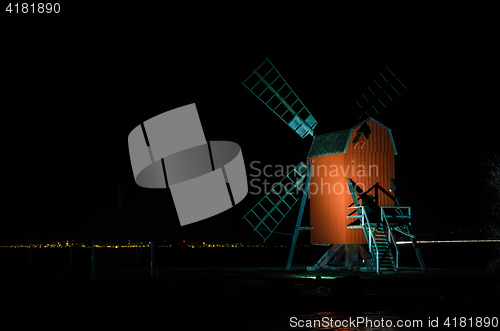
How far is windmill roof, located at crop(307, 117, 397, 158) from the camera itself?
82.1ft

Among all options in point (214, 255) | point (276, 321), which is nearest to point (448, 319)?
point (276, 321)

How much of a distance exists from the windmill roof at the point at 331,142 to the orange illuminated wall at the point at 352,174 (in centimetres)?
9

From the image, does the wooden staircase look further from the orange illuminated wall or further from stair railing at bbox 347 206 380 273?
the orange illuminated wall

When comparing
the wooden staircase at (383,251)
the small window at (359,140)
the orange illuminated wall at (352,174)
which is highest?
the small window at (359,140)

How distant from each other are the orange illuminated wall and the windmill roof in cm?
9

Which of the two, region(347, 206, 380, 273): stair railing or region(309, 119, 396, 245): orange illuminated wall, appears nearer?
region(347, 206, 380, 273): stair railing

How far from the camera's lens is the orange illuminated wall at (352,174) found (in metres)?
25.0

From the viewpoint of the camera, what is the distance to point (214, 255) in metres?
51.1

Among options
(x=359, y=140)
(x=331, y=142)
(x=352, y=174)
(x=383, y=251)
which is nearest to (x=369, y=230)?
(x=383, y=251)

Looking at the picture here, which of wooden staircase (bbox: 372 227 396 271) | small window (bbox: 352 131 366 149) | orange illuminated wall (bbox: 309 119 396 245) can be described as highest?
small window (bbox: 352 131 366 149)

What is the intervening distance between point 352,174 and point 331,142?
1.71 metres

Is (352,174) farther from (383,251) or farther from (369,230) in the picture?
(383,251)

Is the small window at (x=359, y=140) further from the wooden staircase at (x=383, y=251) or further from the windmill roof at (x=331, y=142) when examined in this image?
the wooden staircase at (x=383, y=251)

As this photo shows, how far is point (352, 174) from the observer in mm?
25078
